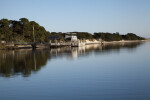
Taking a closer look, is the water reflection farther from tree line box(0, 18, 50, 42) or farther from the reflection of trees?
tree line box(0, 18, 50, 42)

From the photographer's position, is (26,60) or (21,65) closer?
(21,65)

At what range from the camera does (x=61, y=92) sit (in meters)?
13.2

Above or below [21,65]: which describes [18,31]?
above

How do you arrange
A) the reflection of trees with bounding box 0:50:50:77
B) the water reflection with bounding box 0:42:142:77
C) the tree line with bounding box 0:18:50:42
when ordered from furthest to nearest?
the tree line with bounding box 0:18:50:42
the water reflection with bounding box 0:42:142:77
the reflection of trees with bounding box 0:50:50:77

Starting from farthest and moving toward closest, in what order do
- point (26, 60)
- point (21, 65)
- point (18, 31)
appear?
1. point (18, 31)
2. point (26, 60)
3. point (21, 65)

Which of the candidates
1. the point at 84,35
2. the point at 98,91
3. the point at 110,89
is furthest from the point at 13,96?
the point at 84,35

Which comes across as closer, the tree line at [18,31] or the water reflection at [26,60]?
the water reflection at [26,60]

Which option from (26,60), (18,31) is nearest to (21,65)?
(26,60)

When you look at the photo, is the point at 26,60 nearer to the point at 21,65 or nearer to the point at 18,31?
the point at 21,65

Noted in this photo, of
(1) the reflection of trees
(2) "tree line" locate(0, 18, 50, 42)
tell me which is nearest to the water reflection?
(1) the reflection of trees

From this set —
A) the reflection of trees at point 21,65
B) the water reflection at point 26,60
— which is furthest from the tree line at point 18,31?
the reflection of trees at point 21,65

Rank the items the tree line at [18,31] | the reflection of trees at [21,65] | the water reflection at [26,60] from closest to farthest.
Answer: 1. the reflection of trees at [21,65]
2. the water reflection at [26,60]
3. the tree line at [18,31]

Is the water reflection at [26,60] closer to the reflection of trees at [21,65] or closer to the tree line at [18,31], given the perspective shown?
the reflection of trees at [21,65]

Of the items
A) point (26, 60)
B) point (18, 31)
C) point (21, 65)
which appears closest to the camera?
point (21, 65)
